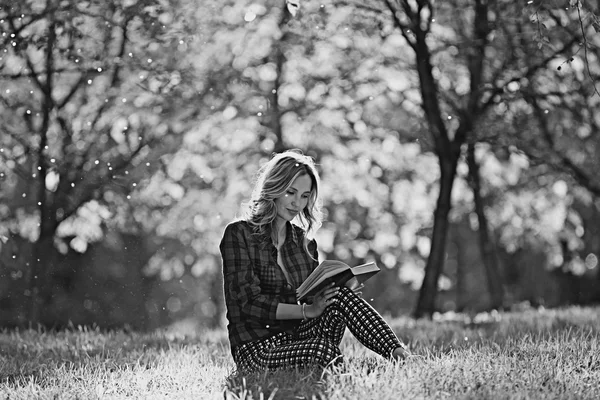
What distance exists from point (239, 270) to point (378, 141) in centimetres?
681

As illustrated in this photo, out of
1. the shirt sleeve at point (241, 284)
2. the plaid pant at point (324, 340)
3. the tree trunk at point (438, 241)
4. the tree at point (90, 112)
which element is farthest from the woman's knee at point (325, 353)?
the tree at point (90, 112)

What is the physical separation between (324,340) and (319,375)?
0.21 meters

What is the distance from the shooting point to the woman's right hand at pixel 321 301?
13.3 feet

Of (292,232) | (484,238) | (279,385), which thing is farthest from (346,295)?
(484,238)

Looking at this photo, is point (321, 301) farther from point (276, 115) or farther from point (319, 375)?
point (276, 115)

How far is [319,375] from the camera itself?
3873mm

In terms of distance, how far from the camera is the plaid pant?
3.99 m

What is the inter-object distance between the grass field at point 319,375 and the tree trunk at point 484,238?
5262mm

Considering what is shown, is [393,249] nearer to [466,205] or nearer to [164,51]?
[466,205]

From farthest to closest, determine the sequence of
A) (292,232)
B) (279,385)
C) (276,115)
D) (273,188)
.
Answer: (276,115) < (292,232) < (273,188) < (279,385)

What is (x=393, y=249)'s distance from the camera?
1352 cm

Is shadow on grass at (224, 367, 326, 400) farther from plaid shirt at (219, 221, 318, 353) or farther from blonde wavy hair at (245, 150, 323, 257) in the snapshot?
blonde wavy hair at (245, 150, 323, 257)

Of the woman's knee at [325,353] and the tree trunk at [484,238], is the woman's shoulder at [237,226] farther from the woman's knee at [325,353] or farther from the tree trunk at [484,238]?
the tree trunk at [484,238]

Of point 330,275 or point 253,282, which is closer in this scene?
point 330,275
